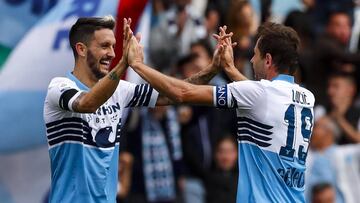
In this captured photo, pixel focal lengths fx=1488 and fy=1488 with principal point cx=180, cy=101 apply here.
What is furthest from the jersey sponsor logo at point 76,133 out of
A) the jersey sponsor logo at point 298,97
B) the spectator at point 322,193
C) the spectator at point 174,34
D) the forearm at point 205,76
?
the spectator at point 174,34

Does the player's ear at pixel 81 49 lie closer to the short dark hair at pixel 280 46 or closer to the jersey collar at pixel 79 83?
the jersey collar at pixel 79 83

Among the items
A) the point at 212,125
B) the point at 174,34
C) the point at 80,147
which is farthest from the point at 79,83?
the point at 174,34

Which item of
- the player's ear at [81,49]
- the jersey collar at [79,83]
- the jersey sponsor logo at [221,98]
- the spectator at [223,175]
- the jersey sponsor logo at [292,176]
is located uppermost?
the player's ear at [81,49]

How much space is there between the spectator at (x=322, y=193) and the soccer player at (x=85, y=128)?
5.60 m

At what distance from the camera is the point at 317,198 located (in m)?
18.0

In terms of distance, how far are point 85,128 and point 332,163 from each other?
6540 millimetres

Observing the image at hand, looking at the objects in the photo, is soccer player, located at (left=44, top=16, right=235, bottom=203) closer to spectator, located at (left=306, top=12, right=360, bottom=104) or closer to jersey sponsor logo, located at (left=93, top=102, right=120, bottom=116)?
jersey sponsor logo, located at (left=93, top=102, right=120, bottom=116)

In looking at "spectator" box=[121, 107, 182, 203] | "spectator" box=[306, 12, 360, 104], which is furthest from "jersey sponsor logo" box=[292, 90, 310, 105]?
"spectator" box=[306, 12, 360, 104]

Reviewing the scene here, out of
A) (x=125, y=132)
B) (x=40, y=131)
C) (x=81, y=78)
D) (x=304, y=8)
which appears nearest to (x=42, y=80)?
(x=40, y=131)

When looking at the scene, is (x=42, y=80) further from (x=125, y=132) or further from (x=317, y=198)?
(x=317, y=198)

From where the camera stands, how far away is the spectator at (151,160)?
1828 centimetres

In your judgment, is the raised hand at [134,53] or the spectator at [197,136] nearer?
the raised hand at [134,53]

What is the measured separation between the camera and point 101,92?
39.1 ft

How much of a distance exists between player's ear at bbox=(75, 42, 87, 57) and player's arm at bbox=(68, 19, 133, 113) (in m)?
0.61
